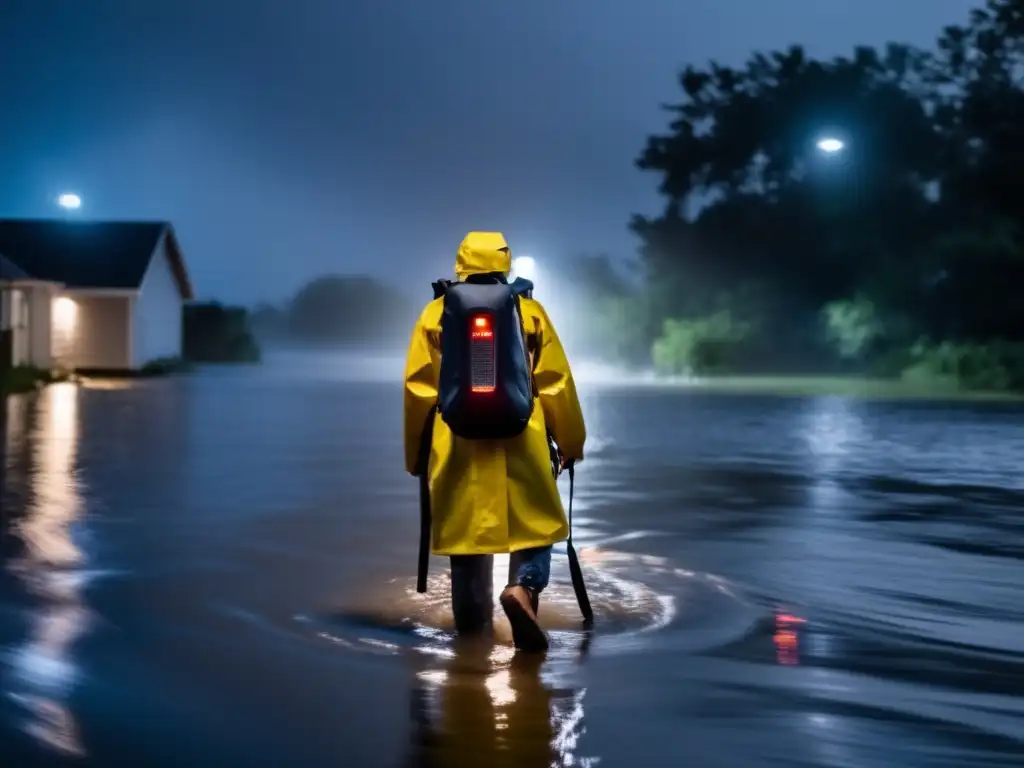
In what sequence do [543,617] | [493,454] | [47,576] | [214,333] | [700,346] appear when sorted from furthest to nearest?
[214,333] → [700,346] → [47,576] → [543,617] → [493,454]

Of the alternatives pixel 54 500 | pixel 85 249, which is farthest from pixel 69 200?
pixel 54 500

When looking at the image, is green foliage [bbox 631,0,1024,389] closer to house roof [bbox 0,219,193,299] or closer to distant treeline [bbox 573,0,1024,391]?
distant treeline [bbox 573,0,1024,391]

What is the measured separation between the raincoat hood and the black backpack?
25cm

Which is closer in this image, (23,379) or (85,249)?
(23,379)

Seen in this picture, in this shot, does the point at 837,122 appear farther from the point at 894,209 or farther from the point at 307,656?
the point at 307,656

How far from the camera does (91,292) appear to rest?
51531mm

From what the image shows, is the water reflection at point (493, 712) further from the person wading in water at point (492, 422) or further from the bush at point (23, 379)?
the bush at point (23, 379)

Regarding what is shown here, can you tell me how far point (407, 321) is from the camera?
13825 cm

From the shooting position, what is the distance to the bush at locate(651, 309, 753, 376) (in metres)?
56.1

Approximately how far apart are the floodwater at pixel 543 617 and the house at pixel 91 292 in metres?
29.0

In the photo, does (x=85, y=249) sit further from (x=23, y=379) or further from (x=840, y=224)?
(x=840, y=224)

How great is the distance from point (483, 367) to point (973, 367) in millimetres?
39055

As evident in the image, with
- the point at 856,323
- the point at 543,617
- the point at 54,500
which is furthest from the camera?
the point at 856,323

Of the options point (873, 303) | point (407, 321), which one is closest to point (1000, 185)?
point (873, 303)
